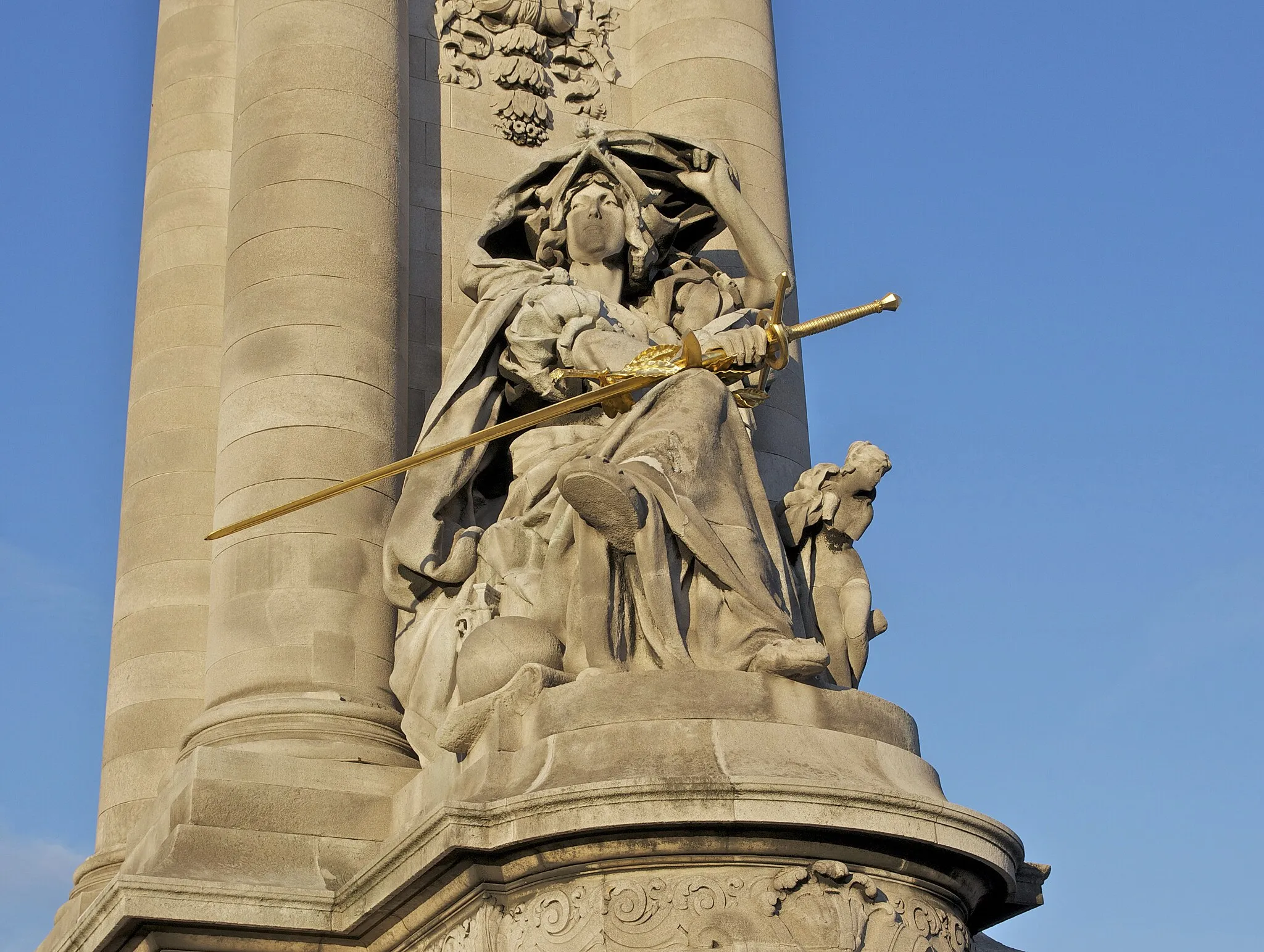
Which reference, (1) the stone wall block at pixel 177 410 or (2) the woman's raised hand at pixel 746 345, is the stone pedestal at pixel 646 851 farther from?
(1) the stone wall block at pixel 177 410

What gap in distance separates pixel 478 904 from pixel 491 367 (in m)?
4.37

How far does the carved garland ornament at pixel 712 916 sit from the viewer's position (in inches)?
376

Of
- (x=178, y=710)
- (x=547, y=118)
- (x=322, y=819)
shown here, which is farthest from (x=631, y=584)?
(x=547, y=118)

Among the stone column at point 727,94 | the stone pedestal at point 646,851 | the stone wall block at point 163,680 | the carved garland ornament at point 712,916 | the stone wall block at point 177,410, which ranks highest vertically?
the stone column at point 727,94

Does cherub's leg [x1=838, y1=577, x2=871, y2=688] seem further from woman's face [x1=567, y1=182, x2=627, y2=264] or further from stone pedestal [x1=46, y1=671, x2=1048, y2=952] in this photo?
woman's face [x1=567, y1=182, x2=627, y2=264]

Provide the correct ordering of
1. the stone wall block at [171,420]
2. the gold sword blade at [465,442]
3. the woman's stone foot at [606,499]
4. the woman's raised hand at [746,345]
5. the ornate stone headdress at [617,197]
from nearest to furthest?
the woman's stone foot at [606,499] → the gold sword blade at [465,442] → the woman's raised hand at [746,345] → the ornate stone headdress at [617,197] → the stone wall block at [171,420]

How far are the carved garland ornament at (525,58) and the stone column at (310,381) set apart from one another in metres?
0.93

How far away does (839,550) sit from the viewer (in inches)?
486

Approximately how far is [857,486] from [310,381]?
3.86m

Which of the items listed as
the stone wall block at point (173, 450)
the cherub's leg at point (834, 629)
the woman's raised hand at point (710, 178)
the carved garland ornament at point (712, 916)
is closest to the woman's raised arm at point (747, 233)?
the woman's raised hand at point (710, 178)

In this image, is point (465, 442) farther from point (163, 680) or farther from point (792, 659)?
point (163, 680)

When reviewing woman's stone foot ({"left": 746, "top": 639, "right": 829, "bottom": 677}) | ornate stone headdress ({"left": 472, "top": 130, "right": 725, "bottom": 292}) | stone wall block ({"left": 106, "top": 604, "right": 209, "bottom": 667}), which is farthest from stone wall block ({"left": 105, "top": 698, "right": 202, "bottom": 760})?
woman's stone foot ({"left": 746, "top": 639, "right": 829, "bottom": 677})

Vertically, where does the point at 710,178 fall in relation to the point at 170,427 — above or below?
above

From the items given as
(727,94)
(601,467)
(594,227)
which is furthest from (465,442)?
(727,94)
